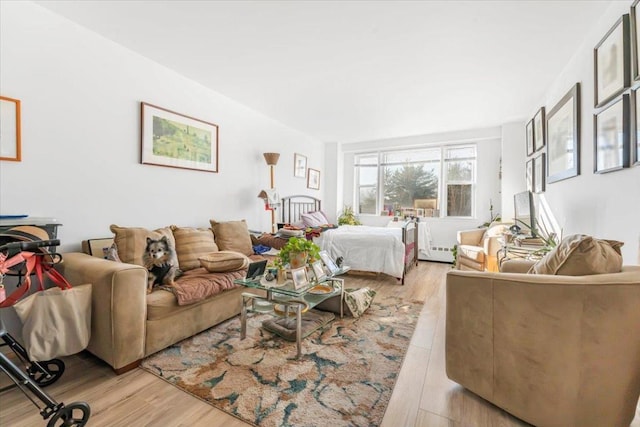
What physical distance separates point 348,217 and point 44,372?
5.01 metres

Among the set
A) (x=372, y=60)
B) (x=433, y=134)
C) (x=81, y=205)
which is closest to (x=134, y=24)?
(x=81, y=205)

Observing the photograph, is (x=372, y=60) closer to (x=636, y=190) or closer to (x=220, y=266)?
(x=636, y=190)

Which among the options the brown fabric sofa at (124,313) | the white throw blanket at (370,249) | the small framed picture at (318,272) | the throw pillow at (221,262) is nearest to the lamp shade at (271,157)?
the white throw blanket at (370,249)

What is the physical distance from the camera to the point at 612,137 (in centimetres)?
184

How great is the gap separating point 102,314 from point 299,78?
9.14 ft

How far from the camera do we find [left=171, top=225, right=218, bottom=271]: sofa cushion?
2.60 m

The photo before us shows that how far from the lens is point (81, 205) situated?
225 centimetres

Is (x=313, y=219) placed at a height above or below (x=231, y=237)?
above

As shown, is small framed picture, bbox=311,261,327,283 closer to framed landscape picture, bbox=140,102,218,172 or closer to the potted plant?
the potted plant

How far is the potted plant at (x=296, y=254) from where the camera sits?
2.13m

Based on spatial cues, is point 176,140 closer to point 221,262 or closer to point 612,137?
point 221,262

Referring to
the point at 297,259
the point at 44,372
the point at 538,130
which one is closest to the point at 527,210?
the point at 538,130

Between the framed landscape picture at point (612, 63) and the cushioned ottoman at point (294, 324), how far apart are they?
2.66 meters

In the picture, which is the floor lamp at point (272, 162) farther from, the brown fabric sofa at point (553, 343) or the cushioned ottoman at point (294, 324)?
the brown fabric sofa at point (553, 343)
